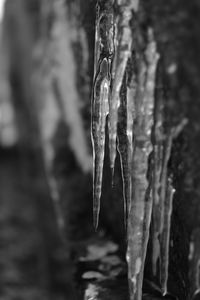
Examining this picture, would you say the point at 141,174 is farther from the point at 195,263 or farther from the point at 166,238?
the point at 195,263

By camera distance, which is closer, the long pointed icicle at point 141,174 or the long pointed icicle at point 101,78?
the long pointed icicle at point 141,174

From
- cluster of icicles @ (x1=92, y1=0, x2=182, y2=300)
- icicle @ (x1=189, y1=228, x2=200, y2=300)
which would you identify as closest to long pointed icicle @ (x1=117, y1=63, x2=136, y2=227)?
cluster of icicles @ (x1=92, y1=0, x2=182, y2=300)

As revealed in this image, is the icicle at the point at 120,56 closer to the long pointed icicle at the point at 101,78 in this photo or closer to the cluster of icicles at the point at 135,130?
the cluster of icicles at the point at 135,130

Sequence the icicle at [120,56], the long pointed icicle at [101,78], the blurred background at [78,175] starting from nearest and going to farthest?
the blurred background at [78,175] → the icicle at [120,56] → the long pointed icicle at [101,78]

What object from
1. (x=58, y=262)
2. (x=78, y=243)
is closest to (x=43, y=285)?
(x=58, y=262)

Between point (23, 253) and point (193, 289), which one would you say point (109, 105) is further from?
point (23, 253)

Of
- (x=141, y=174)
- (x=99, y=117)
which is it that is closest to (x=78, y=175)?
(x=99, y=117)

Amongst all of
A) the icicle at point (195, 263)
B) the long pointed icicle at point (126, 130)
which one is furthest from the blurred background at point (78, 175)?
the long pointed icicle at point (126, 130)
